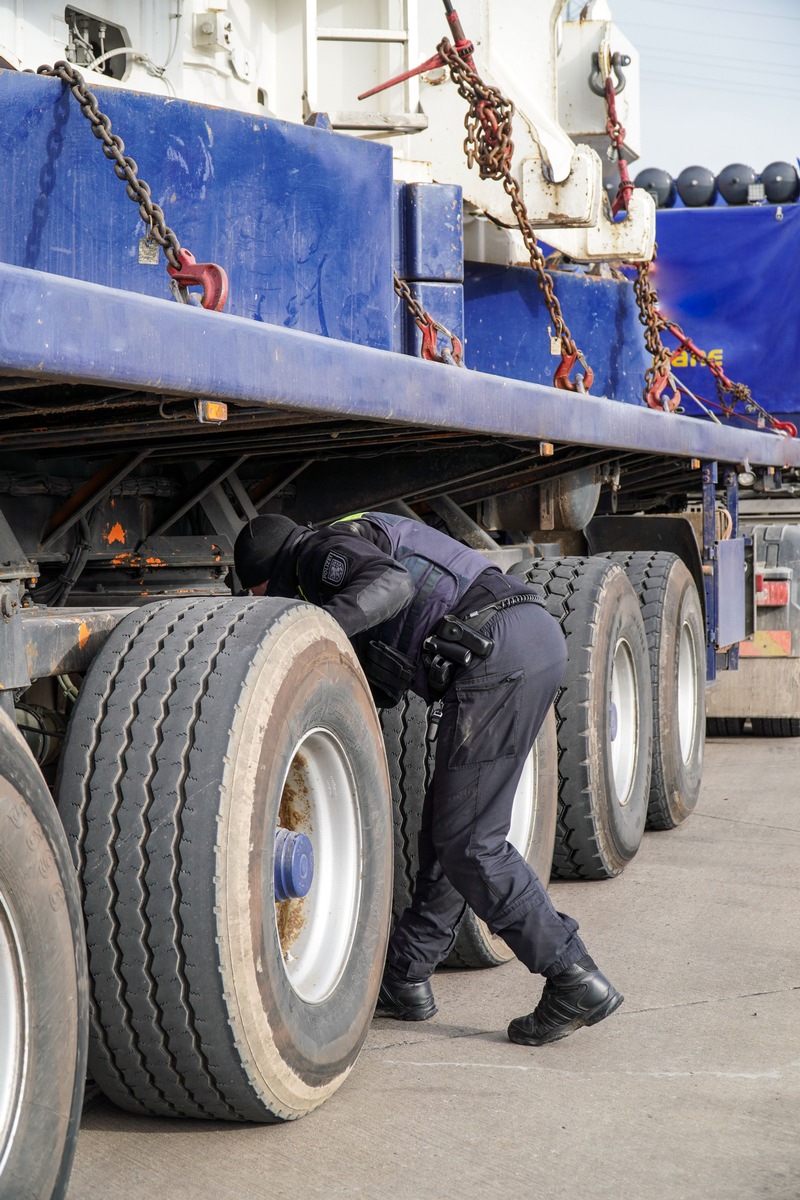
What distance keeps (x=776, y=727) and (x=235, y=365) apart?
7.09 m

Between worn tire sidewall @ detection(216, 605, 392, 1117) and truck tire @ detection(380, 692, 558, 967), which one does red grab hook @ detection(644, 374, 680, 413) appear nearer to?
truck tire @ detection(380, 692, 558, 967)

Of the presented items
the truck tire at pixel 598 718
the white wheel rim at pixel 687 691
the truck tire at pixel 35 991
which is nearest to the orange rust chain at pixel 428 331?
the truck tire at pixel 598 718

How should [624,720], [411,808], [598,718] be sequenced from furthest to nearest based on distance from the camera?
[624,720] < [598,718] < [411,808]

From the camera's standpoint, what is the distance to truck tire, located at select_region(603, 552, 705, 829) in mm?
6617

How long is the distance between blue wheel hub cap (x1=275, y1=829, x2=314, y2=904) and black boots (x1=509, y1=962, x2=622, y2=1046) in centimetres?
87

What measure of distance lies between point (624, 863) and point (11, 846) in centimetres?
372

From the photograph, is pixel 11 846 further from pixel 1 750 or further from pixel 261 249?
pixel 261 249

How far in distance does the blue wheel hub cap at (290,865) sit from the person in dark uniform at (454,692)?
605 millimetres

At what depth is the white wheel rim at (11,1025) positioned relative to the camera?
251cm

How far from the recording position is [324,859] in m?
3.64

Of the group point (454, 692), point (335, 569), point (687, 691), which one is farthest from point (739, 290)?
point (335, 569)

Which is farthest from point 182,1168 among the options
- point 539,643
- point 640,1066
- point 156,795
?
point 539,643

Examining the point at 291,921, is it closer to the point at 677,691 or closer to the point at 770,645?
the point at 677,691

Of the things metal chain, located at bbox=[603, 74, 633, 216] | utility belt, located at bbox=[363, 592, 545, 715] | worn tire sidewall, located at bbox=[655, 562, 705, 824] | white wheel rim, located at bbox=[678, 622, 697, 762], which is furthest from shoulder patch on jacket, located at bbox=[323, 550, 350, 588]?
metal chain, located at bbox=[603, 74, 633, 216]
